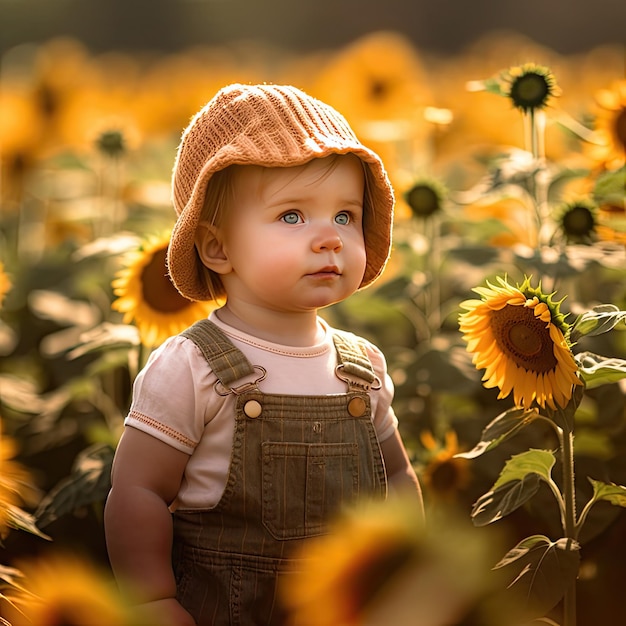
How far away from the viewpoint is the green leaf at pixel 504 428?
61.5 inches

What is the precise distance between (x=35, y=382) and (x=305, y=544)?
152 cm

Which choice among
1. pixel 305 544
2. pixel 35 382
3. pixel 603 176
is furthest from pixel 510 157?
pixel 35 382

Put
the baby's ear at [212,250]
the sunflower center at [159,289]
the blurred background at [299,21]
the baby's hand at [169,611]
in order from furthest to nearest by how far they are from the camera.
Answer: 1. the blurred background at [299,21]
2. the sunflower center at [159,289]
3. the baby's ear at [212,250]
4. the baby's hand at [169,611]

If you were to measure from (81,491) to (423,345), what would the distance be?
0.93 meters

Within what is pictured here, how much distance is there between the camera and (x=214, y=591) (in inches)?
59.4

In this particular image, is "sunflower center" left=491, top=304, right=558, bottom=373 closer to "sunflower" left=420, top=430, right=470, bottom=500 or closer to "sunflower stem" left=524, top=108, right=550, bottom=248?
"sunflower" left=420, top=430, right=470, bottom=500

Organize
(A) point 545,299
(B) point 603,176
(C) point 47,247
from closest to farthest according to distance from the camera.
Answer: (A) point 545,299 < (B) point 603,176 < (C) point 47,247

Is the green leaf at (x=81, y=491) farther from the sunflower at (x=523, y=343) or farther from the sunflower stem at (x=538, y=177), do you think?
the sunflower stem at (x=538, y=177)

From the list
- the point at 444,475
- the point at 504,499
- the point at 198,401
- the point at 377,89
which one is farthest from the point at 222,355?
the point at 377,89

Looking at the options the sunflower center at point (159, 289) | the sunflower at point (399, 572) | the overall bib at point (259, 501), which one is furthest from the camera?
the sunflower center at point (159, 289)

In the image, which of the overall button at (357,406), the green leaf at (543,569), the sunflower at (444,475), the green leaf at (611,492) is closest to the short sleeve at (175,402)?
the overall button at (357,406)

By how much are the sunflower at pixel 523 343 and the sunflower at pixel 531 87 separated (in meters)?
0.72

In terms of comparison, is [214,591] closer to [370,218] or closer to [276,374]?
[276,374]

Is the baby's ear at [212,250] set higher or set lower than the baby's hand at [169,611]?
higher
